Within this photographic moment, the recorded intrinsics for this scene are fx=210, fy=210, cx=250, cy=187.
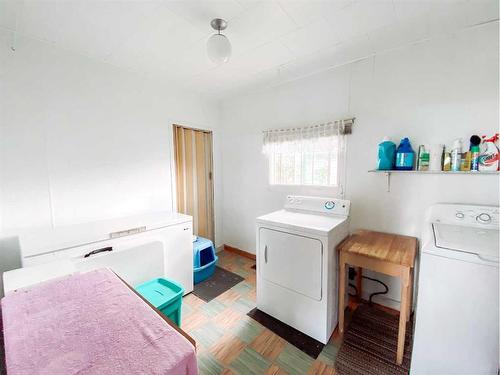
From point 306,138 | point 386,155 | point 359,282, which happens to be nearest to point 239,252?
point 359,282

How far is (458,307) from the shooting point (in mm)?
1129

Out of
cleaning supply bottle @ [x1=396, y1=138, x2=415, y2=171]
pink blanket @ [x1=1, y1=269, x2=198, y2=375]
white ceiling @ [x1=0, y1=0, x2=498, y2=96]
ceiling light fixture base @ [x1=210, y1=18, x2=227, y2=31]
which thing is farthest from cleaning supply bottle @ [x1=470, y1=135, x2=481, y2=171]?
pink blanket @ [x1=1, y1=269, x2=198, y2=375]

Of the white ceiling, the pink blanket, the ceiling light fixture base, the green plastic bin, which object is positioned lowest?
the green plastic bin

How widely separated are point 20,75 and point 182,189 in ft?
6.02

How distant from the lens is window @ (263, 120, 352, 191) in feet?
7.66

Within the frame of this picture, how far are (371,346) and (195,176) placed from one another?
108 inches

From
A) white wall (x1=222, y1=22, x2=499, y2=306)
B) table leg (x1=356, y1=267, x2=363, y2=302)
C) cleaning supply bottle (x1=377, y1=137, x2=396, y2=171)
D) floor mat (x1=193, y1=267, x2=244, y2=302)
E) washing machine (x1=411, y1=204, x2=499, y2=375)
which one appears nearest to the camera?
washing machine (x1=411, y1=204, x2=499, y2=375)

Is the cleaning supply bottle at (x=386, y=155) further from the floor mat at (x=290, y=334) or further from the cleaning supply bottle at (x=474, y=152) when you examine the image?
the floor mat at (x=290, y=334)

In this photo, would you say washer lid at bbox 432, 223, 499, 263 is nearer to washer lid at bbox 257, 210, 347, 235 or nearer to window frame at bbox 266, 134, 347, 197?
washer lid at bbox 257, 210, 347, 235

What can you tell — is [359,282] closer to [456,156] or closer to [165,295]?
[456,156]

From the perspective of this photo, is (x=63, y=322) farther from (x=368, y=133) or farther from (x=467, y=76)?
(x=467, y=76)

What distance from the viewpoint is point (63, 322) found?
83 centimetres

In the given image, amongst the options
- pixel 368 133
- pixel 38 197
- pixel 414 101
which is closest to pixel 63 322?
pixel 38 197

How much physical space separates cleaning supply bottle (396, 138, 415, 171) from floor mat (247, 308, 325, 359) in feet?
5.48
